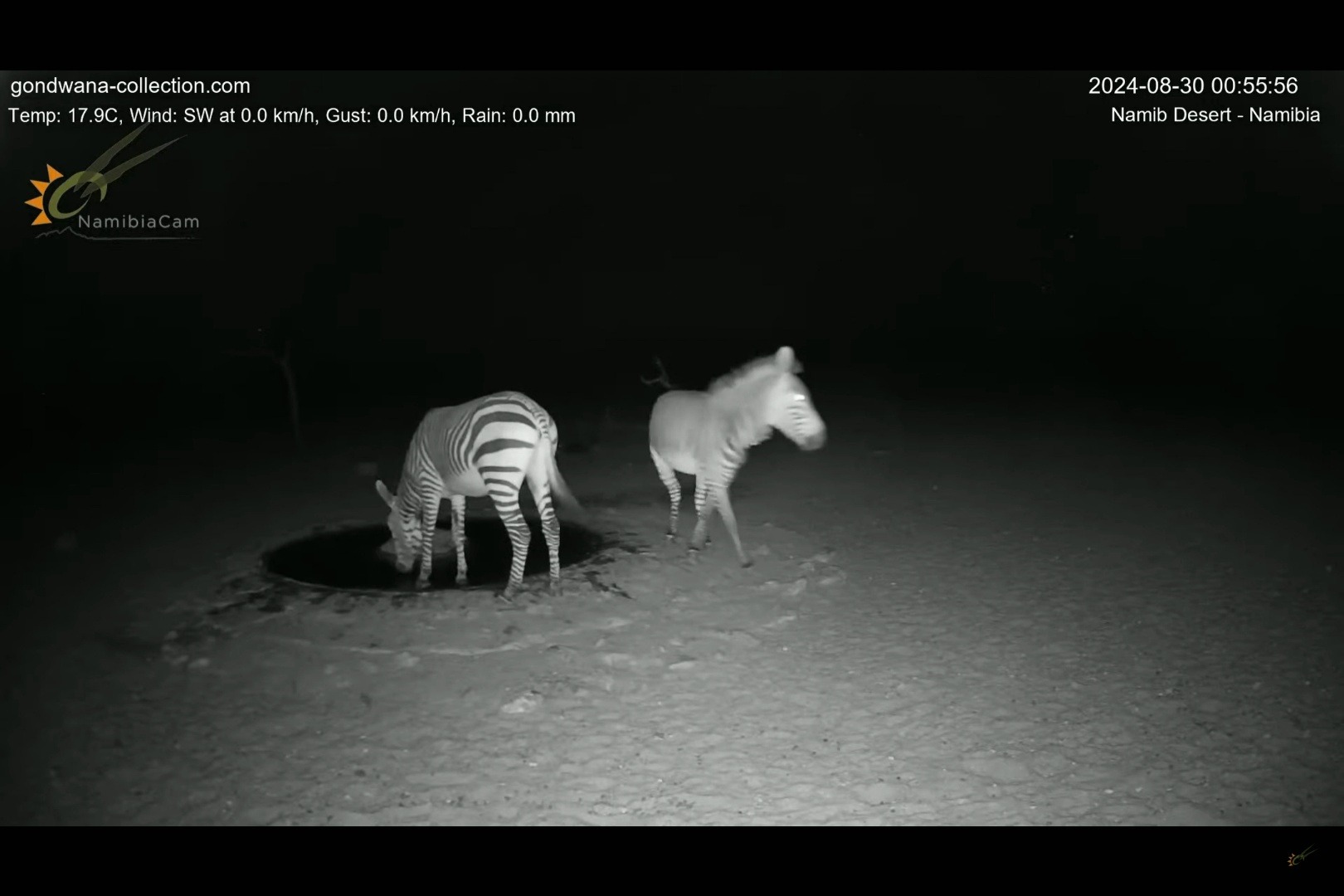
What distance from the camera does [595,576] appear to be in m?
7.02

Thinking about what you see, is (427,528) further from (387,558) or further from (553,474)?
(553,474)

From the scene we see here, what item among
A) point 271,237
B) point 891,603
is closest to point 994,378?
point 891,603

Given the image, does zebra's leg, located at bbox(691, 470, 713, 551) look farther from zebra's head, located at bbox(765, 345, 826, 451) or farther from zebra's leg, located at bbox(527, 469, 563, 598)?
zebra's leg, located at bbox(527, 469, 563, 598)

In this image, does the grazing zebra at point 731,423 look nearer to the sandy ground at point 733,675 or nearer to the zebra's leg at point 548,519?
the sandy ground at point 733,675

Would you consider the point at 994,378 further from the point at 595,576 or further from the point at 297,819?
the point at 297,819

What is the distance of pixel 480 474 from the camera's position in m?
6.60

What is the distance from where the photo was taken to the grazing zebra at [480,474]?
6.39 m

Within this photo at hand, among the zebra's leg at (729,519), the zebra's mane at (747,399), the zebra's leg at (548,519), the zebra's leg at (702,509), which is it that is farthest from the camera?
the zebra's leg at (702,509)

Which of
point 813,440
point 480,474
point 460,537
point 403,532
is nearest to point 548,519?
point 480,474

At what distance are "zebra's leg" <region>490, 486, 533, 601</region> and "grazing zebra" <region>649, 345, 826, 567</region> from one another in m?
1.61

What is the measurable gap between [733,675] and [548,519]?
1.92m

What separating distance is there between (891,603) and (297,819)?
4.07 m

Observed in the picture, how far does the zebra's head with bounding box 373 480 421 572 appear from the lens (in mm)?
7109

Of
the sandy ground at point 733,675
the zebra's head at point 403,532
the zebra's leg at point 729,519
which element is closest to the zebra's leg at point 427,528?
the zebra's head at point 403,532
